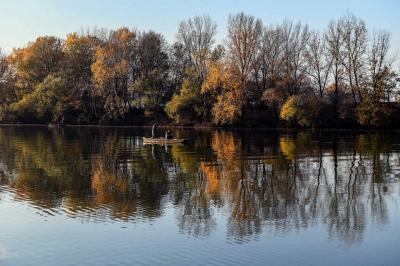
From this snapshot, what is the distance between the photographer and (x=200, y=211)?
20.8m

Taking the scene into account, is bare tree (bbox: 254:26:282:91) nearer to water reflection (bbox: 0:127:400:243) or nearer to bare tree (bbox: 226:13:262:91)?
bare tree (bbox: 226:13:262:91)

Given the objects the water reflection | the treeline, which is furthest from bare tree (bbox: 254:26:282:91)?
the water reflection

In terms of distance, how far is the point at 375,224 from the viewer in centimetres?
1892

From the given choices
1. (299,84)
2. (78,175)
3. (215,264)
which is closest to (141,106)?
(299,84)

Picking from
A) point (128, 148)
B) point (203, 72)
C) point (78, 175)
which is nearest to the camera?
point (78, 175)

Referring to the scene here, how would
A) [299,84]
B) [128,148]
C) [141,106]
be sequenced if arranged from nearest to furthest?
[128,148]
[299,84]
[141,106]

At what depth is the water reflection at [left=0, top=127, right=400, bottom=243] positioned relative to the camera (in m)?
19.6

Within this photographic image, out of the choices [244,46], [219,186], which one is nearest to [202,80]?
[244,46]

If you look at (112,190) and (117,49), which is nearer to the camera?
(112,190)

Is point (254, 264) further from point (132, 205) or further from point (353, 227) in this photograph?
point (132, 205)

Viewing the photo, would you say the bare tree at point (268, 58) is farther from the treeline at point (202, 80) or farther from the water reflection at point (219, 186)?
the water reflection at point (219, 186)

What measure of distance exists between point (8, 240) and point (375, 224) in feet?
40.7

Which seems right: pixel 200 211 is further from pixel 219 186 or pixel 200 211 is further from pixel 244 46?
pixel 244 46

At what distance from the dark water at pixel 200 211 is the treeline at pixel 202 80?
4151 cm
